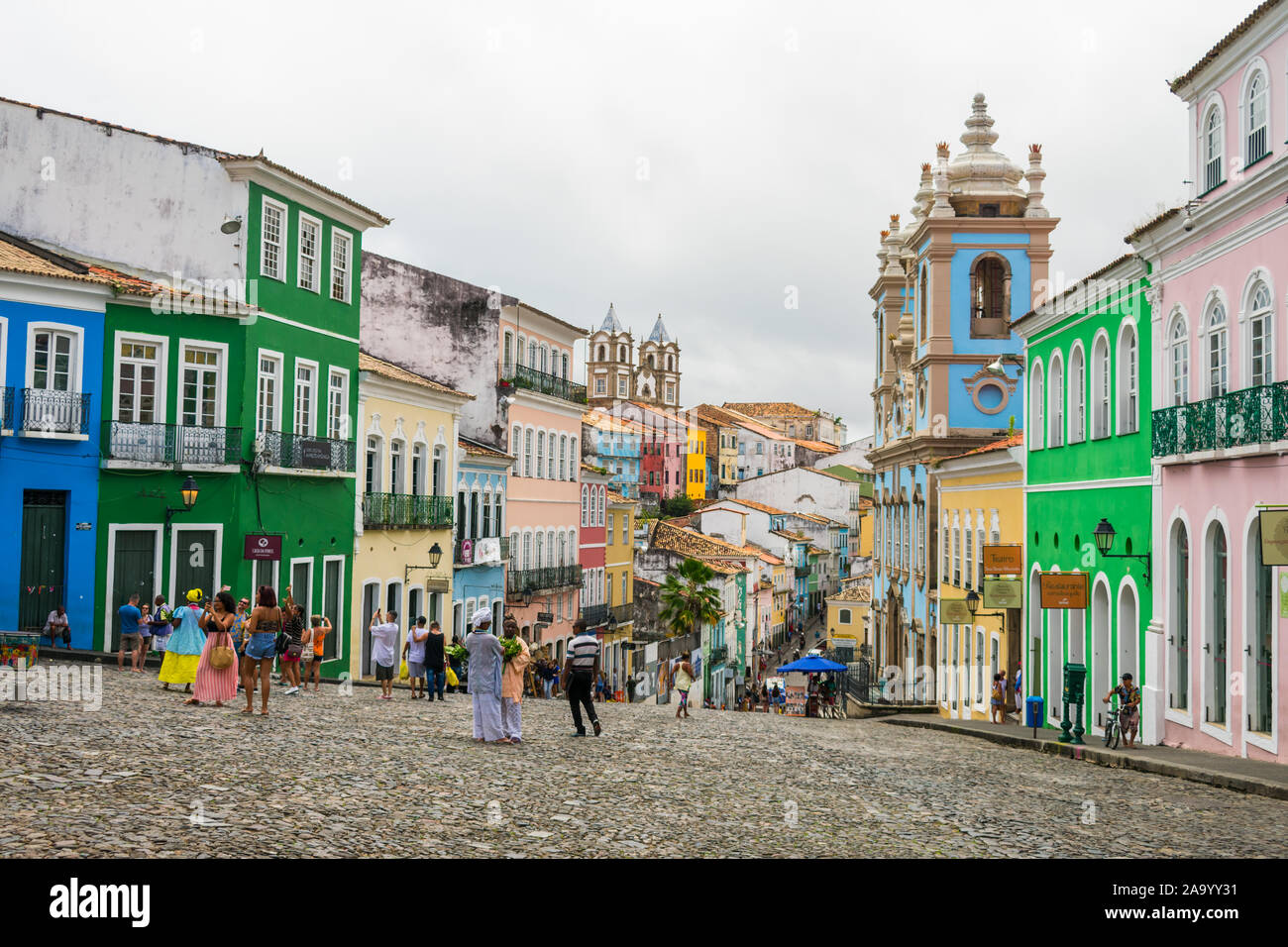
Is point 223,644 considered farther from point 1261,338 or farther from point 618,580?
point 618,580

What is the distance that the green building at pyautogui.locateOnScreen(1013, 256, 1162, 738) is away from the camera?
22.5 m

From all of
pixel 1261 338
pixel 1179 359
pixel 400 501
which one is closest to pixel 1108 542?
pixel 1179 359

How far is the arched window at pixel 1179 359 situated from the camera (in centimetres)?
2055

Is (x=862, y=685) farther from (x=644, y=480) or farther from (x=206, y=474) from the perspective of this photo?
(x=644, y=480)

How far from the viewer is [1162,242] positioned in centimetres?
2097

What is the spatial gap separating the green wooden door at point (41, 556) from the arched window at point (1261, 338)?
19.8 m

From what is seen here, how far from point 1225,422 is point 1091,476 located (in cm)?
694

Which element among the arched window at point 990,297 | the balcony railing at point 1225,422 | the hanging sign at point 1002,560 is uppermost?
the arched window at point 990,297

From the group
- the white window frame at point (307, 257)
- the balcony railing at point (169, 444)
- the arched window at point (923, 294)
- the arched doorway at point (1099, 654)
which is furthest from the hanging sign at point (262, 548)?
the arched window at point (923, 294)

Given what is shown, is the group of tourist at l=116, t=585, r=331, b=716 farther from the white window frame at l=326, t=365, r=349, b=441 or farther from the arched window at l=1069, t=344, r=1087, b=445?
the arched window at l=1069, t=344, r=1087, b=445

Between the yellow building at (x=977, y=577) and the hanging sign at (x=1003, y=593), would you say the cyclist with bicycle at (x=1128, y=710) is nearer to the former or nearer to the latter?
the hanging sign at (x=1003, y=593)

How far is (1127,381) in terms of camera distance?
23.5 m

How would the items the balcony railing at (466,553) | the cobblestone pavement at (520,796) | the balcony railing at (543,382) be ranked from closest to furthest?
1. the cobblestone pavement at (520,796)
2. the balcony railing at (466,553)
3. the balcony railing at (543,382)

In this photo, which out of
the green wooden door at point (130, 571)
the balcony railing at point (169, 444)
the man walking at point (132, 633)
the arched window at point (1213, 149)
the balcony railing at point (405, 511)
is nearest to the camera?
the arched window at point (1213, 149)
